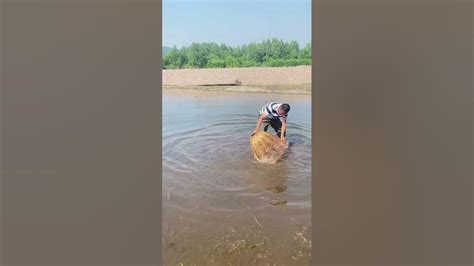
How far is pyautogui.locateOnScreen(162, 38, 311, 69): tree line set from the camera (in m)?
1.89

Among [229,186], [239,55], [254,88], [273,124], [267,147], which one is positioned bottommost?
[229,186]

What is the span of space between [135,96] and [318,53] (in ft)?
2.94

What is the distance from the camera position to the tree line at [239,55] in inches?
74.4

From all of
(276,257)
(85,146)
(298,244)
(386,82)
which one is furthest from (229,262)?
(386,82)

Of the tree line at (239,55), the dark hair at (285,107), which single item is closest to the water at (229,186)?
the dark hair at (285,107)

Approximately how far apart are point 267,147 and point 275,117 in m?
0.15

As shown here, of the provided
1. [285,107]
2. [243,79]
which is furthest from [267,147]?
[243,79]

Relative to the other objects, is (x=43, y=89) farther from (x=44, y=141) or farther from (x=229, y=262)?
(x=229, y=262)

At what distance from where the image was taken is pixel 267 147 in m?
1.91

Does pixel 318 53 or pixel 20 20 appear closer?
pixel 20 20

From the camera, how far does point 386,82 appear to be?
5.90 feet

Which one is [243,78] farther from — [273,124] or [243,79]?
[273,124]

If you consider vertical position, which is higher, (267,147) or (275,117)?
(275,117)

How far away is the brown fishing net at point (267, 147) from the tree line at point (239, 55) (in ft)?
1.22
